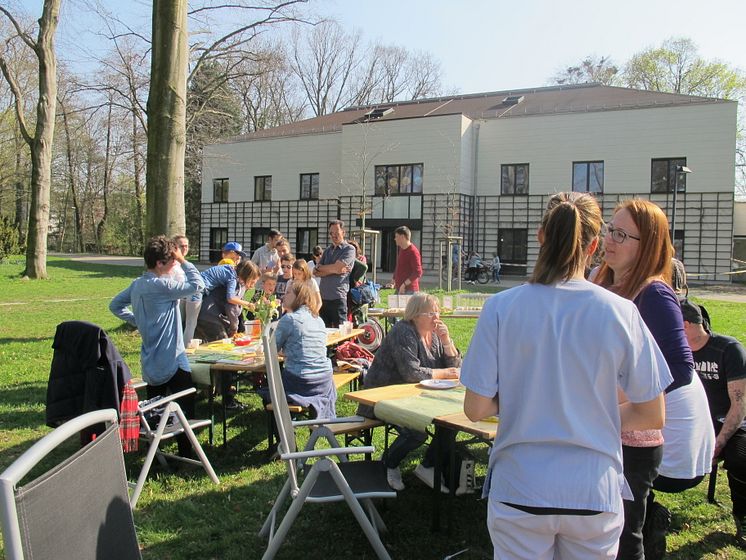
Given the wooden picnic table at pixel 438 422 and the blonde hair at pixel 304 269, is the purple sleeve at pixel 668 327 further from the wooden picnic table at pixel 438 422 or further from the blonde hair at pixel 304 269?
the blonde hair at pixel 304 269

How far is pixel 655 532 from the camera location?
278cm

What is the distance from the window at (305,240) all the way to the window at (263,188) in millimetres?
2616

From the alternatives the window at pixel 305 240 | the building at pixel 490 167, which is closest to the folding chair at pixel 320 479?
the building at pixel 490 167

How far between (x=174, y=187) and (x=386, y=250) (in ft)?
64.7

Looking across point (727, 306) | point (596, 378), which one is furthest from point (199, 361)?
point (727, 306)

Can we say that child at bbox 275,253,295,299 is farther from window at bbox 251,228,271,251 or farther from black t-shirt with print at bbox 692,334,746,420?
window at bbox 251,228,271,251

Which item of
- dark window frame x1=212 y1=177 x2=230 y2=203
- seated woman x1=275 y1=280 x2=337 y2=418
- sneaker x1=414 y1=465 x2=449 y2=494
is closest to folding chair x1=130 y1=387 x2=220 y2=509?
seated woman x1=275 y1=280 x2=337 y2=418

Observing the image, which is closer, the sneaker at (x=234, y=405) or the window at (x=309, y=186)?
the sneaker at (x=234, y=405)

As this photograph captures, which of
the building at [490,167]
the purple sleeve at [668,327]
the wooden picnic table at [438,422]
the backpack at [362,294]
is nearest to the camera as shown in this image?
the purple sleeve at [668,327]

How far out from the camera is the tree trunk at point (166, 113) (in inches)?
351

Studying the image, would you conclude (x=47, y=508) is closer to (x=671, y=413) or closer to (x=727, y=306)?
(x=671, y=413)

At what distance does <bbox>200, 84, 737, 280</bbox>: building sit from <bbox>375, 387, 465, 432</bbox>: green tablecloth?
19522mm

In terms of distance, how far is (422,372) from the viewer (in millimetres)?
4395

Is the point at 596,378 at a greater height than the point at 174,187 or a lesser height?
lesser
